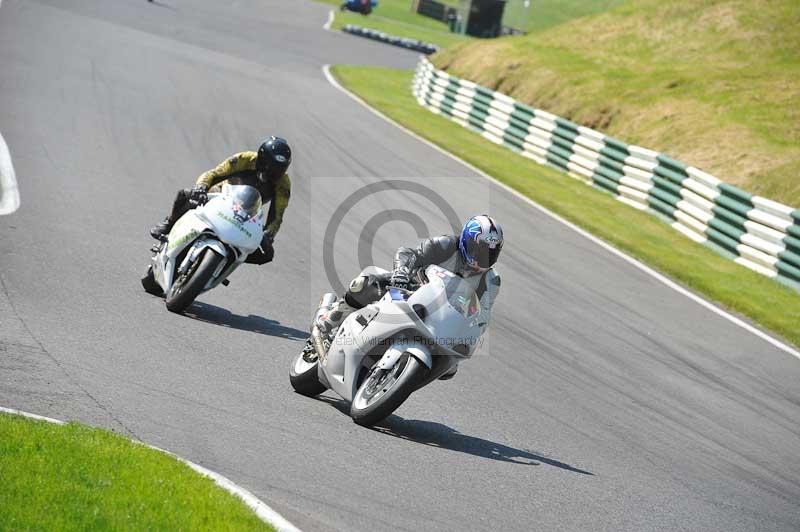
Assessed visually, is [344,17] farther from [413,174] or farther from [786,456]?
[786,456]

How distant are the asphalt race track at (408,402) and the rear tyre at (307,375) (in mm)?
109

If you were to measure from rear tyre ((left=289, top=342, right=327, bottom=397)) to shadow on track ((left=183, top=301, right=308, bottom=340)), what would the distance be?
1522 millimetres

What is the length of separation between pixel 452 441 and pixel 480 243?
1.48 m

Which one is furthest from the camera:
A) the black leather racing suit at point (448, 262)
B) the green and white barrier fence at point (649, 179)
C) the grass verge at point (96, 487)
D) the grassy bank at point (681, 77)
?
the grassy bank at point (681, 77)

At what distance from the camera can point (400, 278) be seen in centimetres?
768

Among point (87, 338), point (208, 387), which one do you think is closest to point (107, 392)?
point (208, 387)

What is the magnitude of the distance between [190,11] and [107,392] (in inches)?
1840

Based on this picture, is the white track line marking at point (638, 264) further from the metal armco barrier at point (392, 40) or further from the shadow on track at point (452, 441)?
the metal armco barrier at point (392, 40)

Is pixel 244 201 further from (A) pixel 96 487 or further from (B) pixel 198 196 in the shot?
(A) pixel 96 487

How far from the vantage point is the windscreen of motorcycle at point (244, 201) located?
1020 cm

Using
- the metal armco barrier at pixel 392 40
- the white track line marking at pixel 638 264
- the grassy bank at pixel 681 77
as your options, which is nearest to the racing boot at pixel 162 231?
the white track line marking at pixel 638 264

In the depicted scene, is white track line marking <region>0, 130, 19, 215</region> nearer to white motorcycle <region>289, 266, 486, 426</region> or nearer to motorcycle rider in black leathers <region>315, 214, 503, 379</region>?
motorcycle rider in black leathers <region>315, 214, 503, 379</region>

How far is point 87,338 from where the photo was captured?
8.56 meters

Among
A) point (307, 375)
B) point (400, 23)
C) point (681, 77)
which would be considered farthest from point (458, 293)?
point (400, 23)
